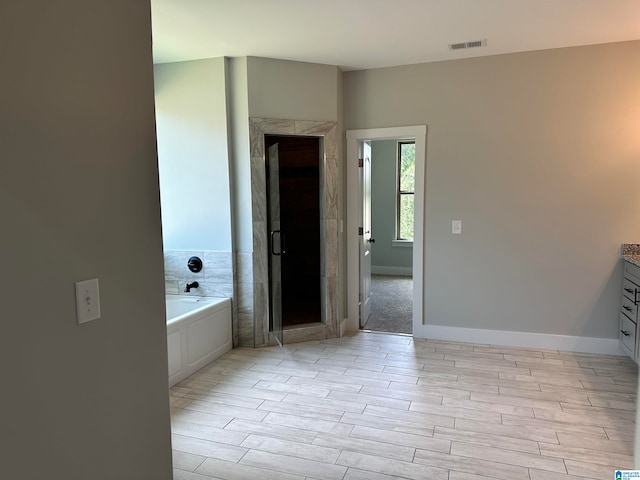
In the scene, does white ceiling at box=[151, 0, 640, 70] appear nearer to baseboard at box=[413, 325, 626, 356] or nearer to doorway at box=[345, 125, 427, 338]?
doorway at box=[345, 125, 427, 338]

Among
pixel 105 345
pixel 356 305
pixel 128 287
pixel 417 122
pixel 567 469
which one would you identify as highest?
pixel 417 122

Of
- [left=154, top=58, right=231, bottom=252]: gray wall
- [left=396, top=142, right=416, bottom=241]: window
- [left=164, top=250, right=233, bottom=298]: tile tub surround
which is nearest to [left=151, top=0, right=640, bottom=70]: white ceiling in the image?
[left=154, top=58, right=231, bottom=252]: gray wall

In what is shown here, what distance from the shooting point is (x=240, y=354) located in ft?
Result: 12.9

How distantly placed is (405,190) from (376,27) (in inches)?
190

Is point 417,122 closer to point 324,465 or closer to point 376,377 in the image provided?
point 376,377

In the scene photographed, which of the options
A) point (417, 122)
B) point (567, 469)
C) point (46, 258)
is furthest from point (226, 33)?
point (567, 469)

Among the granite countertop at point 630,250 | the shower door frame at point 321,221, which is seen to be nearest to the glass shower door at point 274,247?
the shower door frame at point 321,221

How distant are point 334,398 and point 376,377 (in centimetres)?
51

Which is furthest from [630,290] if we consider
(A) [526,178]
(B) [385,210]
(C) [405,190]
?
(B) [385,210]

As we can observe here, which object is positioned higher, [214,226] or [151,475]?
[214,226]

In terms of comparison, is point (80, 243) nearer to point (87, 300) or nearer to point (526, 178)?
point (87, 300)

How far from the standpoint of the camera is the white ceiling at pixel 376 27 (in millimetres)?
2842

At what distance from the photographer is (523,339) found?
404cm

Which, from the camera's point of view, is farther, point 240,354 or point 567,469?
point 240,354
